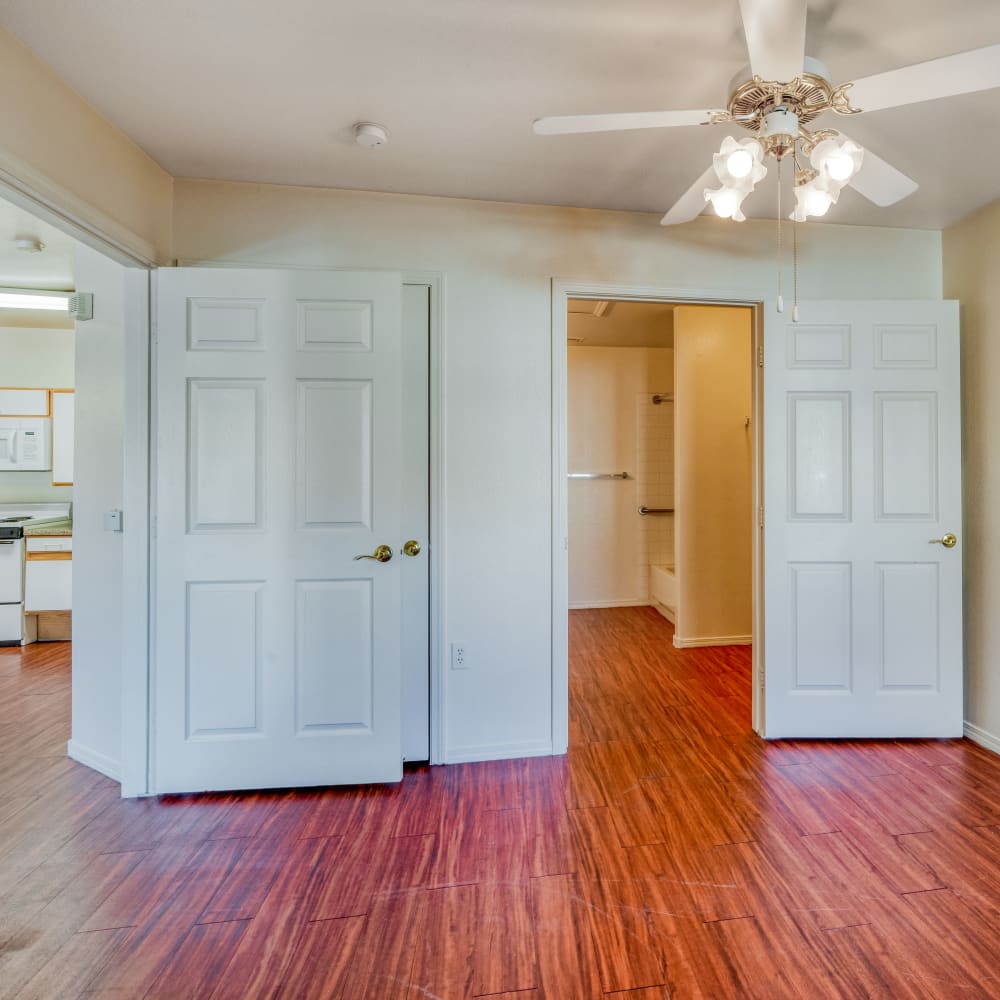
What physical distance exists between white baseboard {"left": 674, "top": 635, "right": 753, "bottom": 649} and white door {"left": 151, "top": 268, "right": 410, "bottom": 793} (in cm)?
252

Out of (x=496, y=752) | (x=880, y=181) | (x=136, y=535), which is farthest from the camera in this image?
(x=496, y=752)

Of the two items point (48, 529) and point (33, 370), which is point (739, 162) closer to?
A: point (48, 529)

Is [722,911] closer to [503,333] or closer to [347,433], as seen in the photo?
[347,433]

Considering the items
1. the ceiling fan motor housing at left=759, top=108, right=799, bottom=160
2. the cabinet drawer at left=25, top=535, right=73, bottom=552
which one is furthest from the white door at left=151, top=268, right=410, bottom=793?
the cabinet drawer at left=25, top=535, right=73, bottom=552

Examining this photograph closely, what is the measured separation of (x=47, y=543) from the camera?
13.1 feet

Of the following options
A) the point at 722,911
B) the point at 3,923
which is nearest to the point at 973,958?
the point at 722,911

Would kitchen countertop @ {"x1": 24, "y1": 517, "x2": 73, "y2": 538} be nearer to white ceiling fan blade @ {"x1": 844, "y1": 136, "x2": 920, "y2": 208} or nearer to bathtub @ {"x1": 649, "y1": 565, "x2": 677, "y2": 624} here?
bathtub @ {"x1": 649, "y1": 565, "x2": 677, "y2": 624}

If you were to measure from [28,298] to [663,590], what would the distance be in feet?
16.9

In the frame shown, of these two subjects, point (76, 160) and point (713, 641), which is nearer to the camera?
point (76, 160)

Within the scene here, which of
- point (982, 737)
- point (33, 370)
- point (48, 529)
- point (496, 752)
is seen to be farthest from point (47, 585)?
point (982, 737)

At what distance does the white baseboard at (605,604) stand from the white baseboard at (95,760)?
362 centimetres

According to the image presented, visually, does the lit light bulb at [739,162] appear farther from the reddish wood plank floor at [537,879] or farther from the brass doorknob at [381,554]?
the reddish wood plank floor at [537,879]

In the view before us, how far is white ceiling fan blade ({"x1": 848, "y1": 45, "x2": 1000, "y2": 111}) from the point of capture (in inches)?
42.7

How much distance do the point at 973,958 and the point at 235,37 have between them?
315 cm
